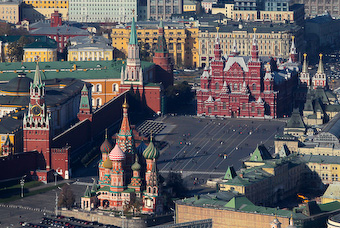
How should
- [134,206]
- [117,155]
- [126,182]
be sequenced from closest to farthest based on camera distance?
1. [134,206]
2. [117,155]
3. [126,182]

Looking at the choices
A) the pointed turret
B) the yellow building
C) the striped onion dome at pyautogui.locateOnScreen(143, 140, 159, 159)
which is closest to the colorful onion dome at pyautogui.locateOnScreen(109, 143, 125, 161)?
the striped onion dome at pyautogui.locateOnScreen(143, 140, 159, 159)

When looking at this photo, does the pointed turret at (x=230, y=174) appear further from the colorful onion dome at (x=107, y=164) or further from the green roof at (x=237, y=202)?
the colorful onion dome at (x=107, y=164)

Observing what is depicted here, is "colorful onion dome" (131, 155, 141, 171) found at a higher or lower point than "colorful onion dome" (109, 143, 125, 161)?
lower

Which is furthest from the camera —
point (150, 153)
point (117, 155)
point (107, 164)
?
point (107, 164)

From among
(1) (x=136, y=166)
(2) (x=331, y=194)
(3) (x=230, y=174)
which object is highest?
(1) (x=136, y=166)

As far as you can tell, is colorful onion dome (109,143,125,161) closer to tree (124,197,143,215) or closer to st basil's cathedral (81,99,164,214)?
st basil's cathedral (81,99,164,214)

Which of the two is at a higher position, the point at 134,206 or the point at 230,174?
the point at 230,174

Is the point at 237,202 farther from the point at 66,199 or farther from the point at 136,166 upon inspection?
the point at 66,199

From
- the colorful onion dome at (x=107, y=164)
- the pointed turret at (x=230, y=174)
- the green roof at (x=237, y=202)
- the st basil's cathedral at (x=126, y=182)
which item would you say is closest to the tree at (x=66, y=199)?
the st basil's cathedral at (x=126, y=182)

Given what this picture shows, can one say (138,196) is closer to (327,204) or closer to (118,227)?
(118,227)

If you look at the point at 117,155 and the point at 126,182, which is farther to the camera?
the point at 126,182

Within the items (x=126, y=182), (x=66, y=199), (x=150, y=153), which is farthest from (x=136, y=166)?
(x=66, y=199)
